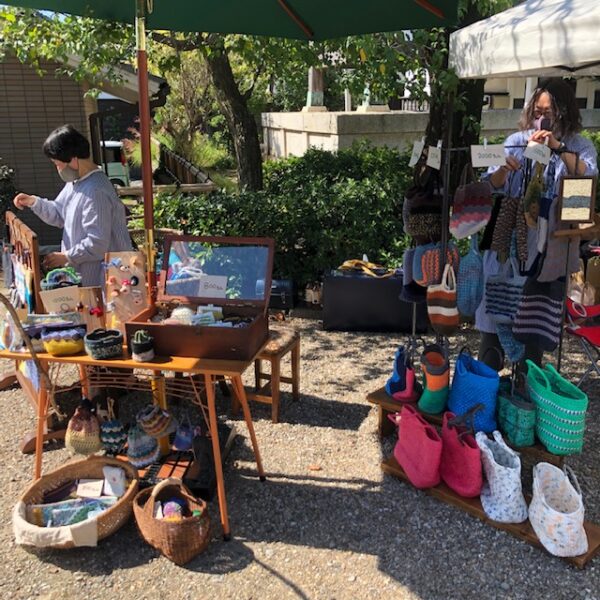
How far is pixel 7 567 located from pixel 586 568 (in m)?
2.61

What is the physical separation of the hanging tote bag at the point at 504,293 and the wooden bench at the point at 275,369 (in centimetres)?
133

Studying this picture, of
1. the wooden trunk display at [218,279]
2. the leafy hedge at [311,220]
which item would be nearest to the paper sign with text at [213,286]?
the wooden trunk display at [218,279]

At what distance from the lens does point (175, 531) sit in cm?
271

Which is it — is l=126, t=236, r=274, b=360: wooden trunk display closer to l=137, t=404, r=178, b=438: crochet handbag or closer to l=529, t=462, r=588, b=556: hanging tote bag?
l=137, t=404, r=178, b=438: crochet handbag

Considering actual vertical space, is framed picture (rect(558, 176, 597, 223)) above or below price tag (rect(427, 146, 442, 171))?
below

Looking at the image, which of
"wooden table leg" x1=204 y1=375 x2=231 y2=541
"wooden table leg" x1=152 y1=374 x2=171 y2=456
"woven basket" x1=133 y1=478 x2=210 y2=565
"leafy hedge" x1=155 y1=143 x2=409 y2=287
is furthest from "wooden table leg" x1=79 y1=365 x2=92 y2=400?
"leafy hedge" x1=155 y1=143 x2=409 y2=287

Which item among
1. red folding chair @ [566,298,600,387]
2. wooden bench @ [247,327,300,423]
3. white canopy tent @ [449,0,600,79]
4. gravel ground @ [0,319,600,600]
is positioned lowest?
gravel ground @ [0,319,600,600]

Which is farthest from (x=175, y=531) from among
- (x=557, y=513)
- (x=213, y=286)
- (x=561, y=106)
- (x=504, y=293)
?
(x=561, y=106)

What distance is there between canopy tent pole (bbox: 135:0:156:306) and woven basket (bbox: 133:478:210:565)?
3.40ft

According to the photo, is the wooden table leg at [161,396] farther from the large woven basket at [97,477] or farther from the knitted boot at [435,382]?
the knitted boot at [435,382]

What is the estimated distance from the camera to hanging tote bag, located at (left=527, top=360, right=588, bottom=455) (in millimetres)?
2934

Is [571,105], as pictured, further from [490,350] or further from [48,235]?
[48,235]

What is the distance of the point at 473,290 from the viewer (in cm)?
340

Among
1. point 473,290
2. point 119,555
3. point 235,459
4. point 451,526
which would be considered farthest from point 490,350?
point 119,555
